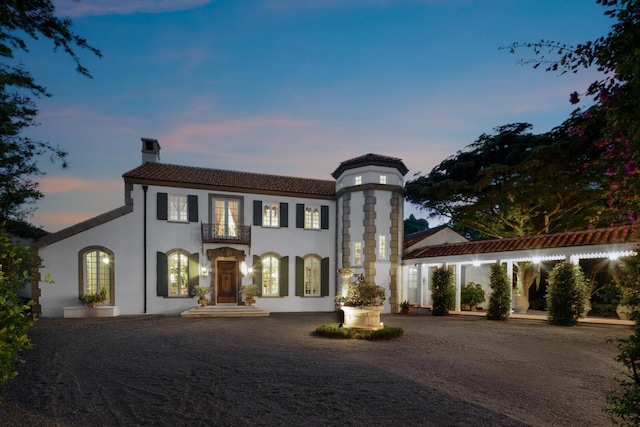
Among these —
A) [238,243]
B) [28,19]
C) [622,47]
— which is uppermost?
[28,19]

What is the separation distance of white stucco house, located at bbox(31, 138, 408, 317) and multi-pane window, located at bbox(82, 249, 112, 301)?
0.13 ft

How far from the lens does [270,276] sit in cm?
1712

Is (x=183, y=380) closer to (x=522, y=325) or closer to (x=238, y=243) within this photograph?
(x=238, y=243)

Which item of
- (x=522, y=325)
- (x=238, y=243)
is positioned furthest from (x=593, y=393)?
(x=238, y=243)

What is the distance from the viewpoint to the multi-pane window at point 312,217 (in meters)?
18.0

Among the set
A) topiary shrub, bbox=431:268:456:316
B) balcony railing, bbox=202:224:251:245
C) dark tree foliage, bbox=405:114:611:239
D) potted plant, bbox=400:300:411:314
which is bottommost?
potted plant, bbox=400:300:411:314

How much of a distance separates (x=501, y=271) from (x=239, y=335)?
445 inches

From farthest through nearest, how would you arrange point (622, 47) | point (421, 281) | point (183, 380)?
point (421, 281) < point (183, 380) < point (622, 47)

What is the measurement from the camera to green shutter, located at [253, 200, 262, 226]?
17016 millimetres

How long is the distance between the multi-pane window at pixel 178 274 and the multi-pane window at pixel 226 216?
6.61 feet

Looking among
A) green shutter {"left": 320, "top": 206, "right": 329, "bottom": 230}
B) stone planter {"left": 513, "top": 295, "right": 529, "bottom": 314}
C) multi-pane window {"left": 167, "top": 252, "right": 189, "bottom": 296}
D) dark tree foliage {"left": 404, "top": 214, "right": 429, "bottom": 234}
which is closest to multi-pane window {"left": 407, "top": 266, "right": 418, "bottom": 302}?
stone planter {"left": 513, "top": 295, "right": 529, "bottom": 314}

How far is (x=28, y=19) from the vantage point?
23.6 ft

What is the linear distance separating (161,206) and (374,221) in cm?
1017

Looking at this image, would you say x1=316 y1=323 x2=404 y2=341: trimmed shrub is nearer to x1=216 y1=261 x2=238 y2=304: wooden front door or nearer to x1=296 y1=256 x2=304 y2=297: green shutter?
x1=296 y1=256 x2=304 y2=297: green shutter
